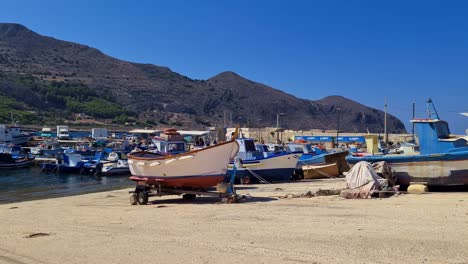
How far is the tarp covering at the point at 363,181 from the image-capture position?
45.8 ft

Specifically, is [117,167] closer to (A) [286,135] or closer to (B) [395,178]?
(B) [395,178]

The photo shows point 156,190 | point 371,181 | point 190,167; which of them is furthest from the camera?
point 156,190

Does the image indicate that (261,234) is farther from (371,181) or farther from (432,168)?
(432,168)

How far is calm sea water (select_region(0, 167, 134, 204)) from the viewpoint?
2650cm

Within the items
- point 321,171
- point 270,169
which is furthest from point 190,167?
point 321,171

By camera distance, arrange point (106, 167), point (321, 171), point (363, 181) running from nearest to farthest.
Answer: point (363, 181) → point (321, 171) → point (106, 167)

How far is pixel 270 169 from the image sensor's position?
24.5 meters

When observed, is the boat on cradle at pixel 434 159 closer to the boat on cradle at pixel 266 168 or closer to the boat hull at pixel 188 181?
the boat hull at pixel 188 181

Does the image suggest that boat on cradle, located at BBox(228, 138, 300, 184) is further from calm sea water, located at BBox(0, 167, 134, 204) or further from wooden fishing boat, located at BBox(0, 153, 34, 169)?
wooden fishing boat, located at BBox(0, 153, 34, 169)

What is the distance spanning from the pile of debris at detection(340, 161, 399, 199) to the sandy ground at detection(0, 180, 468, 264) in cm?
65

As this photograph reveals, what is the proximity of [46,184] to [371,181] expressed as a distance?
25550mm

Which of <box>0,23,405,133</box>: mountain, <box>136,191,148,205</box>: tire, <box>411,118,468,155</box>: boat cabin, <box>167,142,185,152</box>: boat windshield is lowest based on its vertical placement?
<box>136,191,148,205</box>: tire

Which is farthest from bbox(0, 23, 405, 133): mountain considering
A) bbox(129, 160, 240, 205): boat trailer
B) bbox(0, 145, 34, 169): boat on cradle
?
bbox(129, 160, 240, 205): boat trailer

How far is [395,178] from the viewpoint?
1530 cm
